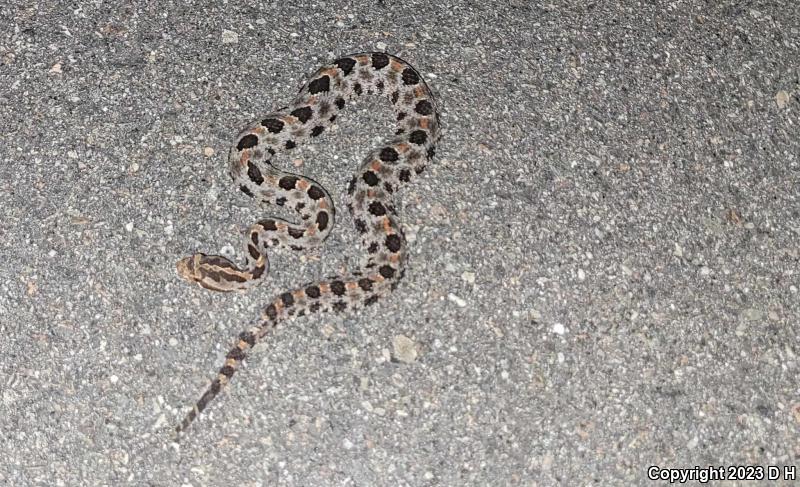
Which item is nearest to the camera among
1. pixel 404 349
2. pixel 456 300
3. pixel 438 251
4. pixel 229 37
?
pixel 404 349

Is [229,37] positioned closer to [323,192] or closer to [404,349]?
[323,192]

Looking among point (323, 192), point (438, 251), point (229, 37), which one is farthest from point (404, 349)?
point (229, 37)

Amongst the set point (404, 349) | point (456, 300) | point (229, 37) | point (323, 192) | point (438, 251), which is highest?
point (229, 37)

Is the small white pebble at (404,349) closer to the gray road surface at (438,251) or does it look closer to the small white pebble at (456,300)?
the gray road surface at (438,251)

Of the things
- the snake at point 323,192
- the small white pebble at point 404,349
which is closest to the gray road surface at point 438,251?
the small white pebble at point 404,349

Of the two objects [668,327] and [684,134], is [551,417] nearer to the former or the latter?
[668,327]

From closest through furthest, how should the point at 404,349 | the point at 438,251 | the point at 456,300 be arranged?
the point at 404,349
the point at 456,300
the point at 438,251

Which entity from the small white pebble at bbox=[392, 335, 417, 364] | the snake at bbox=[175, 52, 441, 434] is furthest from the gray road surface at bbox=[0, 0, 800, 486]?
the snake at bbox=[175, 52, 441, 434]

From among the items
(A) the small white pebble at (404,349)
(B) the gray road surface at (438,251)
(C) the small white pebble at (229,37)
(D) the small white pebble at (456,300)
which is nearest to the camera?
(B) the gray road surface at (438,251)
